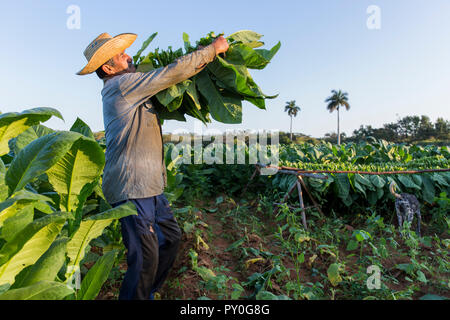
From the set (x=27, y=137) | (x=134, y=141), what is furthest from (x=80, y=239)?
(x=27, y=137)

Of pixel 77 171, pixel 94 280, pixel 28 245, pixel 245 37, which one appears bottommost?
pixel 94 280

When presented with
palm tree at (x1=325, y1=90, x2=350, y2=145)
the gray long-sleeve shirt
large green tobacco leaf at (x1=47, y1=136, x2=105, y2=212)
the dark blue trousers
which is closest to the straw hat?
the gray long-sleeve shirt

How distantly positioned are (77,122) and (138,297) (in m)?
1.38

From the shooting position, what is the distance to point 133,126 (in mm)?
1971

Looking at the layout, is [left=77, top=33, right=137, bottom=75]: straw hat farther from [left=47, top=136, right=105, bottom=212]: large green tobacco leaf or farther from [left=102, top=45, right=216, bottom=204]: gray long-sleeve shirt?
[left=47, top=136, right=105, bottom=212]: large green tobacco leaf

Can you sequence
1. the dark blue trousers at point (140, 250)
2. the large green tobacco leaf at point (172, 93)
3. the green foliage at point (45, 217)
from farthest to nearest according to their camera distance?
1. the large green tobacco leaf at point (172, 93)
2. the dark blue trousers at point (140, 250)
3. the green foliage at point (45, 217)

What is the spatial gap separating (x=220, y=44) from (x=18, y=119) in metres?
1.26

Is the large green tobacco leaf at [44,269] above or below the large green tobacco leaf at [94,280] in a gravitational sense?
above

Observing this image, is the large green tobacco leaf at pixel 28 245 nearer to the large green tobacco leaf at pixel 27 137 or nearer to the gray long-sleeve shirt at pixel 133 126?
the gray long-sleeve shirt at pixel 133 126

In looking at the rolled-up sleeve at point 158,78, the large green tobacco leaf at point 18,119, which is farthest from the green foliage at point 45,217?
the rolled-up sleeve at point 158,78

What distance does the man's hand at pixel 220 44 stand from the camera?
2.00 metres

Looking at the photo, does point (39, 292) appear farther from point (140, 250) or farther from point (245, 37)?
point (245, 37)

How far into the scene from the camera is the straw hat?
1.93m

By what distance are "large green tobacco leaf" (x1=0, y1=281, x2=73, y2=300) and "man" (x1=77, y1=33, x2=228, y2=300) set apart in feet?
2.00
